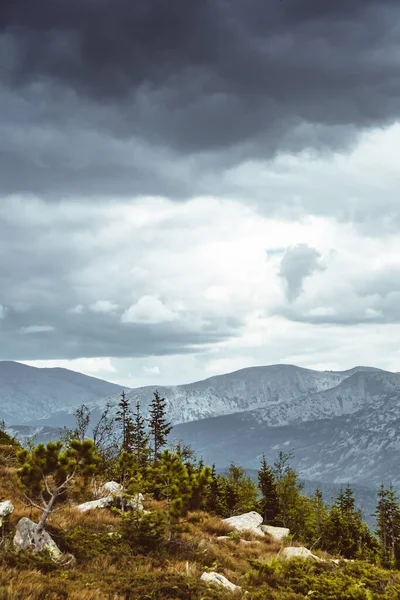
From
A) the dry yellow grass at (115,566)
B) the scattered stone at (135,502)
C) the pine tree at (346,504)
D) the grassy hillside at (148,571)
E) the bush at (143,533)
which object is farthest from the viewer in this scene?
the pine tree at (346,504)

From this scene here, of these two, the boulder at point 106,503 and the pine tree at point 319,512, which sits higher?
the boulder at point 106,503

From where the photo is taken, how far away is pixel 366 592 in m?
12.1

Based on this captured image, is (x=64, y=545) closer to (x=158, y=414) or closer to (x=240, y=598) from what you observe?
(x=240, y=598)

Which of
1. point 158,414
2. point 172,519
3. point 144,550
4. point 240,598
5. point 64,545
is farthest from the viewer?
point 158,414

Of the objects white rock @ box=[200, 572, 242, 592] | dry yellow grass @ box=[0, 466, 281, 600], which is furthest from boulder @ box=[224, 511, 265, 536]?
white rock @ box=[200, 572, 242, 592]

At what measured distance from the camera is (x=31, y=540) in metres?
13.8

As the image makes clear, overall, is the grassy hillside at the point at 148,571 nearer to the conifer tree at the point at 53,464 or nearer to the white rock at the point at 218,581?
the white rock at the point at 218,581

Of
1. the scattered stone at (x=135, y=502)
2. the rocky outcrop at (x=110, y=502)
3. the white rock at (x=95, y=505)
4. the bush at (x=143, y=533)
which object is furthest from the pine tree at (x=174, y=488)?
the white rock at (x=95, y=505)

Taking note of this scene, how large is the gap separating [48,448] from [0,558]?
11.3 ft

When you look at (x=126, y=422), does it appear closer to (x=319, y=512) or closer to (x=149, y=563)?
(x=319, y=512)

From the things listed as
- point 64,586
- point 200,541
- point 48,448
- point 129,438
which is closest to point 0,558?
point 64,586

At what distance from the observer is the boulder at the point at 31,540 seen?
1357 centimetres

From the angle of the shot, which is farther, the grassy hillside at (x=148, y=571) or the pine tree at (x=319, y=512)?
the pine tree at (x=319, y=512)

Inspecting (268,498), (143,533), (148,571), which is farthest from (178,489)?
(268,498)
